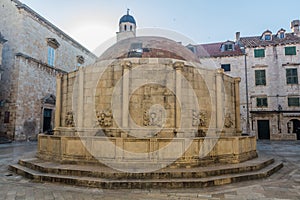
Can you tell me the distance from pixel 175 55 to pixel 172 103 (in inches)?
164

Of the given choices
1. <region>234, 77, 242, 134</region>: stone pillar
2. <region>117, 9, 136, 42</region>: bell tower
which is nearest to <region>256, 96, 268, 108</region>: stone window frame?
<region>234, 77, 242, 134</region>: stone pillar

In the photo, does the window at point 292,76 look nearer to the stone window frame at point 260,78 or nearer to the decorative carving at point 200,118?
the stone window frame at point 260,78

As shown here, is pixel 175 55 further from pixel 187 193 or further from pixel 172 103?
pixel 187 193

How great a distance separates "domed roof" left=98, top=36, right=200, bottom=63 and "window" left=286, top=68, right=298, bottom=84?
63.3 feet

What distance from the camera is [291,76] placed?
27.5 m

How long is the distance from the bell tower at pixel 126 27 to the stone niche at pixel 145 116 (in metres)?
24.3

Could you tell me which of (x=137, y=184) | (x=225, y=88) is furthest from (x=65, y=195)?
(x=225, y=88)

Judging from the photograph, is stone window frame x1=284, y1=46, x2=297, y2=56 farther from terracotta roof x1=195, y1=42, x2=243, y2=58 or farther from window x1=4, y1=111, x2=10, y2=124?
window x1=4, y1=111, x2=10, y2=124

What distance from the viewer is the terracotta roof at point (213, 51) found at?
98.7 feet

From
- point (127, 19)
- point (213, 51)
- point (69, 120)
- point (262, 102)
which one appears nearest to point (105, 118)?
point (69, 120)

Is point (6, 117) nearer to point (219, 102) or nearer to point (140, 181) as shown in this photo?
point (219, 102)

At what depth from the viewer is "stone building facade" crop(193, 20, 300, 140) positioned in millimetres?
26891

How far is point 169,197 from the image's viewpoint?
18.5ft

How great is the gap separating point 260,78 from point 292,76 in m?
3.43
